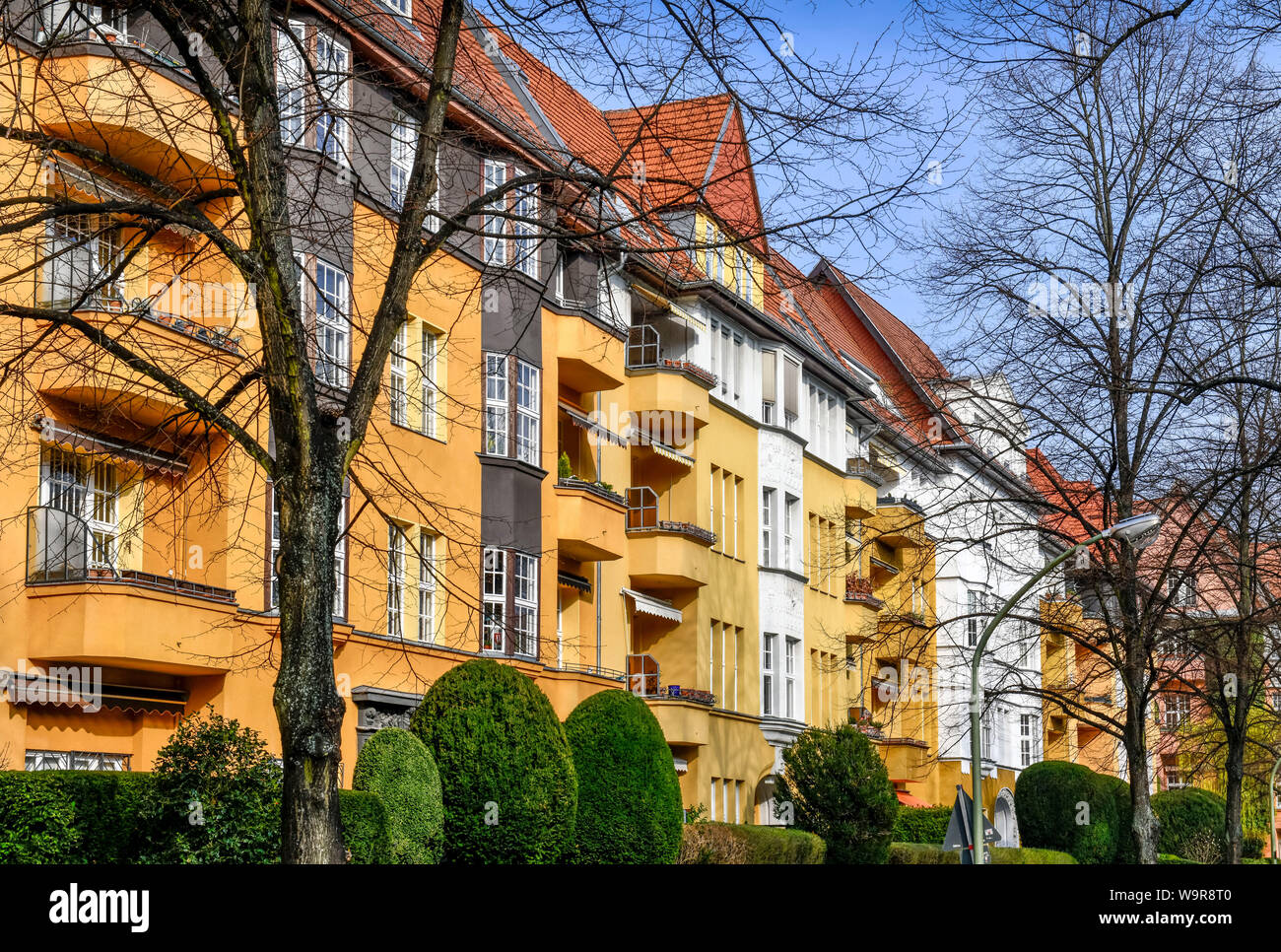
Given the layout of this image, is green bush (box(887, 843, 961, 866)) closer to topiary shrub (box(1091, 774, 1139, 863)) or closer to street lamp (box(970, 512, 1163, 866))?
topiary shrub (box(1091, 774, 1139, 863))

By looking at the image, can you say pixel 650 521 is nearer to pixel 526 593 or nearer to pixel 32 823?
pixel 526 593

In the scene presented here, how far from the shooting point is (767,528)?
4269 cm

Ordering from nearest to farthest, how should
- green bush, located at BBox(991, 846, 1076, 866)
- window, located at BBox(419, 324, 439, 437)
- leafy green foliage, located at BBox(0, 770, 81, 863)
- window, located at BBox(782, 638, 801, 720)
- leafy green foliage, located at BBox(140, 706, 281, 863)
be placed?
leafy green foliage, located at BBox(0, 770, 81, 863) → leafy green foliage, located at BBox(140, 706, 281, 863) → window, located at BBox(419, 324, 439, 437) → green bush, located at BBox(991, 846, 1076, 866) → window, located at BBox(782, 638, 801, 720)

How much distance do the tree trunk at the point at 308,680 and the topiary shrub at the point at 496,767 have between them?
12.5 m

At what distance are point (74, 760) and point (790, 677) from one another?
2585 centimetres

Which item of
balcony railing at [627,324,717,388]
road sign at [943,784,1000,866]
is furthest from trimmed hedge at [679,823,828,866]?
balcony railing at [627,324,717,388]

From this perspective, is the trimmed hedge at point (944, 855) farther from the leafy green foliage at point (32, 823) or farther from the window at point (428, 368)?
the leafy green foliage at point (32, 823)

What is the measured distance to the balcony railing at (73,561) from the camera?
1955 cm

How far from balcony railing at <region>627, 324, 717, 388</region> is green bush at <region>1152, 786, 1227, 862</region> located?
84.4 ft

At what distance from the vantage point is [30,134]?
994 centimetres

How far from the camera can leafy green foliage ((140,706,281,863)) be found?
1582cm

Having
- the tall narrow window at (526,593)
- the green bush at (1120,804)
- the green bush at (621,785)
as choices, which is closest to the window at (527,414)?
the tall narrow window at (526,593)

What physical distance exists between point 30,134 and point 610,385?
24711mm

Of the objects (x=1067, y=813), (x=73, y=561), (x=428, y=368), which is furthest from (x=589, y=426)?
(x=1067, y=813)
